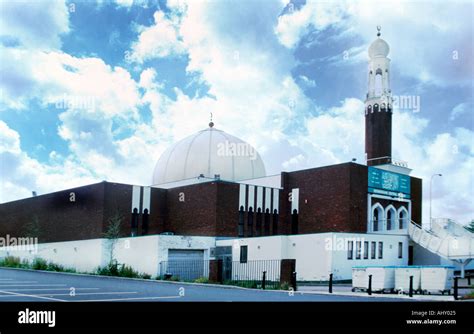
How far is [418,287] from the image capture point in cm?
1964

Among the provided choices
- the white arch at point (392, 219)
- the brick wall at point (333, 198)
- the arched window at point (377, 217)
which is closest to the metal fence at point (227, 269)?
the brick wall at point (333, 198)

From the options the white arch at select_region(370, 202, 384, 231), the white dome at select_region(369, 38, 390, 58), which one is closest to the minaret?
the white dome at select_region(369, 38, 390, 58)

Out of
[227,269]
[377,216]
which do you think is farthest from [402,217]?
[227,269]

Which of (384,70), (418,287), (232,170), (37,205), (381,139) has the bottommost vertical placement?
(418,287)

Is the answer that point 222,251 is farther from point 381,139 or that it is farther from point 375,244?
point 381,139

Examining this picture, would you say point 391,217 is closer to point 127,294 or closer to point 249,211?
point 249,211

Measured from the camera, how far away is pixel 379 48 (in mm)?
43906

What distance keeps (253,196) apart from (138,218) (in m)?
8.22

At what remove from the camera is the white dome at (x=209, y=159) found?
138 ft

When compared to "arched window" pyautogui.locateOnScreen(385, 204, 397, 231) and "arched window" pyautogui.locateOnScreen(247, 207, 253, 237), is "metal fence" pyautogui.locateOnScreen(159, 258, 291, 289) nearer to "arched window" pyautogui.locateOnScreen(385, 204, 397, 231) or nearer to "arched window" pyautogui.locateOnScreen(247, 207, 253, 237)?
"arched window" pyautogui.locateOnScreen(247, 207, 253, 237)

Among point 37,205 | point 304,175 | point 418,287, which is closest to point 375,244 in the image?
point 304,175

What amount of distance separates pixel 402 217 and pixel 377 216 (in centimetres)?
319

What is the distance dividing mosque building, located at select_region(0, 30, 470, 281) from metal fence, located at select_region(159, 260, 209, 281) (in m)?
0.38

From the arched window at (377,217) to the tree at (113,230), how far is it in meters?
17.2
